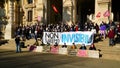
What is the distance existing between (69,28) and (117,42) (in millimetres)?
5620

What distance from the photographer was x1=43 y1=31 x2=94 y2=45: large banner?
25.8 m

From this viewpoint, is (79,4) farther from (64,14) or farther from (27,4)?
(27,4)

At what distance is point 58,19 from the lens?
4159 cm

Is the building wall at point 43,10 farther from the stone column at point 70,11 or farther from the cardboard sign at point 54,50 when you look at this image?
the cardboard sign at point 54,50

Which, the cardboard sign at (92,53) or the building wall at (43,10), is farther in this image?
the building wall at (43,10)

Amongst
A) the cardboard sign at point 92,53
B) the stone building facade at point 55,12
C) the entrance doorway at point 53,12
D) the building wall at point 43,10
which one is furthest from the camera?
the entrance doorway at point 53,12

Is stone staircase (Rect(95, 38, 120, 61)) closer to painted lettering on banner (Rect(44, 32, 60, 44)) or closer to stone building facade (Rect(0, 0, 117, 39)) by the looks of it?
stone building facade (Rect(0, 0, 117, 39))

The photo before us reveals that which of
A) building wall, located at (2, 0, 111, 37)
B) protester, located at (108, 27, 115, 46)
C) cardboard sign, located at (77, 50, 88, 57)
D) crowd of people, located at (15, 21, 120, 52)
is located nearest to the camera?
→ cardboard sign, located at (77, 50, 88, 57)

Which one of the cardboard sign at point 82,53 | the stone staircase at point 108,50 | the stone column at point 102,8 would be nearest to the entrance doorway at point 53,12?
the stone column at point 102,8

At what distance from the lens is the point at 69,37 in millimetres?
27562

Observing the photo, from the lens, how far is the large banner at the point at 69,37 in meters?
25.8

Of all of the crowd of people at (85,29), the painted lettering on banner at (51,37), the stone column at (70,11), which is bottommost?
the painted lettering on banner at (51,37)

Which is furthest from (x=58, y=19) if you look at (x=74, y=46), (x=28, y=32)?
(x=74, y=46)

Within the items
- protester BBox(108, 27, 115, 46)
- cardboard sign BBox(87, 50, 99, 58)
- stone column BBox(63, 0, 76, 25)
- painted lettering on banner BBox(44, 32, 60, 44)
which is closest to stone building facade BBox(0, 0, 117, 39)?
stone column BBox(63, 0, 76, 25)
